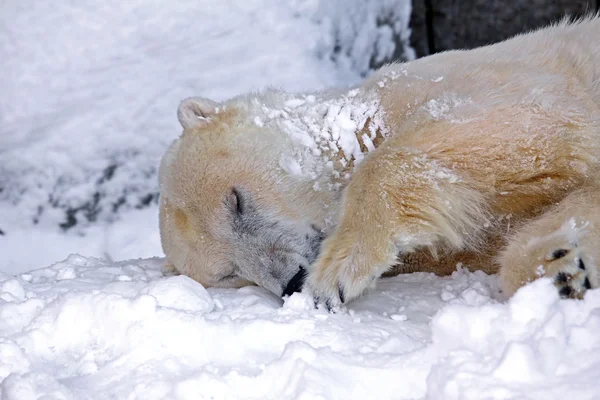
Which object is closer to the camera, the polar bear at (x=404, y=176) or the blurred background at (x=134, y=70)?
the polar bear at (x=404, y=176)

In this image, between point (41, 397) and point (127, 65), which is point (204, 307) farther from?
point (127, 65)

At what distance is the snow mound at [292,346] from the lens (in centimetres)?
178

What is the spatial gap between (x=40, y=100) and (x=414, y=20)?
156 inches

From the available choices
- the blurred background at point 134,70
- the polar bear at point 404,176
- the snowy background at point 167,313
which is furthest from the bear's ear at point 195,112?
the blurred background at point 134,70

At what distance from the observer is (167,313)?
89.4 inches

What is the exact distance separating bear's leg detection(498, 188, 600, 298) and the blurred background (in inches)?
143

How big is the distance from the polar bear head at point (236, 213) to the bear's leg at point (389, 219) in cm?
29

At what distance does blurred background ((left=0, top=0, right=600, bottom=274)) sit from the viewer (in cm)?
582

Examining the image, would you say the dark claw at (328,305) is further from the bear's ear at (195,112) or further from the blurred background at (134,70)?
the blurred background at (134,70)

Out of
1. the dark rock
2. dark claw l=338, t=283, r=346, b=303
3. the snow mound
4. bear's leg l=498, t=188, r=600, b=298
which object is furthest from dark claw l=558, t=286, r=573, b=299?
the dark rock

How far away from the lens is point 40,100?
6742 millimetres

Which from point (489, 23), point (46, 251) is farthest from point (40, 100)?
point (489, 23)

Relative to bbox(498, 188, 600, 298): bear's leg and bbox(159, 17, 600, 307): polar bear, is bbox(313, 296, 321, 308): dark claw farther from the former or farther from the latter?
bbox(498, 188, 600, 298): bear's leg

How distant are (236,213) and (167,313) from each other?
0.88 metres
